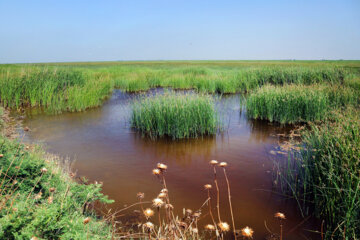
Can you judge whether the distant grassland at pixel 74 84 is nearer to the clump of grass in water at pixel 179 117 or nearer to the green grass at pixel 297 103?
the green grass at pixel 297 103

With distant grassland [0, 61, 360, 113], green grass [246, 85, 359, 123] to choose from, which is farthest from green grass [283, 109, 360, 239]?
distant grassland [0, 61, 360, 113]

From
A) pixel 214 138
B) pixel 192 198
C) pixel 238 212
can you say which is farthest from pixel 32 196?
pixel 214 138

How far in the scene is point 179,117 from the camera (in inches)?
306

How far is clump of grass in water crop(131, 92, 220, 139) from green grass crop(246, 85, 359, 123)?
2.78 metres

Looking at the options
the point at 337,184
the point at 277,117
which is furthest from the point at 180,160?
the point at 277,117

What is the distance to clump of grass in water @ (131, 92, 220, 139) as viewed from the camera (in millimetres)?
7863

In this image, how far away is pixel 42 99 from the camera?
42.0 ft

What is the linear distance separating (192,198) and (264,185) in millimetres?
1553

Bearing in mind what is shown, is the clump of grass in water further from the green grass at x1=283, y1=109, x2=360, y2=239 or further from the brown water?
the green grass at x1=283, y1=109, x2=360, y2=239

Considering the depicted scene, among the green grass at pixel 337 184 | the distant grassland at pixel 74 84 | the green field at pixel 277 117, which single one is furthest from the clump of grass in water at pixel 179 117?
the distant grassland at pixel 74 84

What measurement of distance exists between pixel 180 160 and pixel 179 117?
5.98 ft

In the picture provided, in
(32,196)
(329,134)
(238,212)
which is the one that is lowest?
→ (238,212)

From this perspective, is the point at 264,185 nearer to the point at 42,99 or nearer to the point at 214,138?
the point at 214,138

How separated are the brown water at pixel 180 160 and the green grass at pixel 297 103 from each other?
0.55 m
